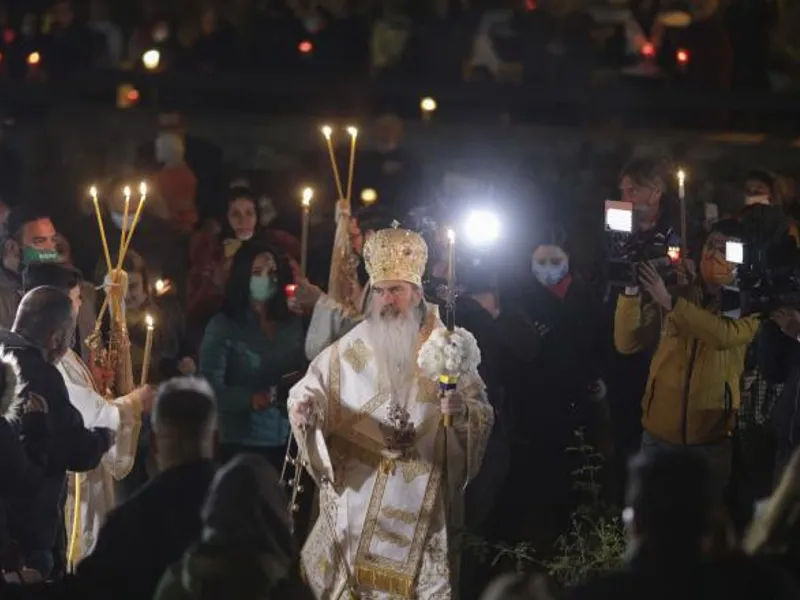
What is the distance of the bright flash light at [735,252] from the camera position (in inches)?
354

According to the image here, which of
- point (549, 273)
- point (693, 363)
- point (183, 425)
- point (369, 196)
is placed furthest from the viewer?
point (369, 196)

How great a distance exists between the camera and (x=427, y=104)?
1300 centimetres

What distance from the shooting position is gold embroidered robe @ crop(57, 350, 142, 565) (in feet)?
27.4

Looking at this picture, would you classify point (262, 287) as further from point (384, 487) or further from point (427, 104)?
point (427, 104)

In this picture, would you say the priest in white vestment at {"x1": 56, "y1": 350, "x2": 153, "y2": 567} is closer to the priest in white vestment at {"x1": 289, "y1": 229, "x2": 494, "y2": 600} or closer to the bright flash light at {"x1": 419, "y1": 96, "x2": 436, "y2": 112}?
the priest in white vestment at {"x1": 289, "y1": 229, "x2": 494, "y2": 600}

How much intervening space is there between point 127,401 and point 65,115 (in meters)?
4.99

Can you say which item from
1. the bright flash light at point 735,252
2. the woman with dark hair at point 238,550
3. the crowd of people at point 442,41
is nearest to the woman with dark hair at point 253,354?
the bright flash light at point 735,252

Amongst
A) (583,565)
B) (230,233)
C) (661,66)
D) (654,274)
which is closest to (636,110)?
(661,66)

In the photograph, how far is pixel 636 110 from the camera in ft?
42.9

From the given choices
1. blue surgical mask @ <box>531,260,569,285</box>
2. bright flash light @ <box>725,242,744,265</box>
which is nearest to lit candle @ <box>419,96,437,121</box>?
blue surgical mask @ <box>531,260,569,285</box>

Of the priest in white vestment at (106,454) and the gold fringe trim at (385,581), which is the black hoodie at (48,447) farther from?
the gold fringe trim at (385,581)

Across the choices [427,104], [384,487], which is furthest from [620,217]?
[427,104]

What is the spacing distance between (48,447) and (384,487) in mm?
1689

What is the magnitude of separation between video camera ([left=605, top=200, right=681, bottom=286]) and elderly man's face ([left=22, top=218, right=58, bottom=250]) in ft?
10.3
